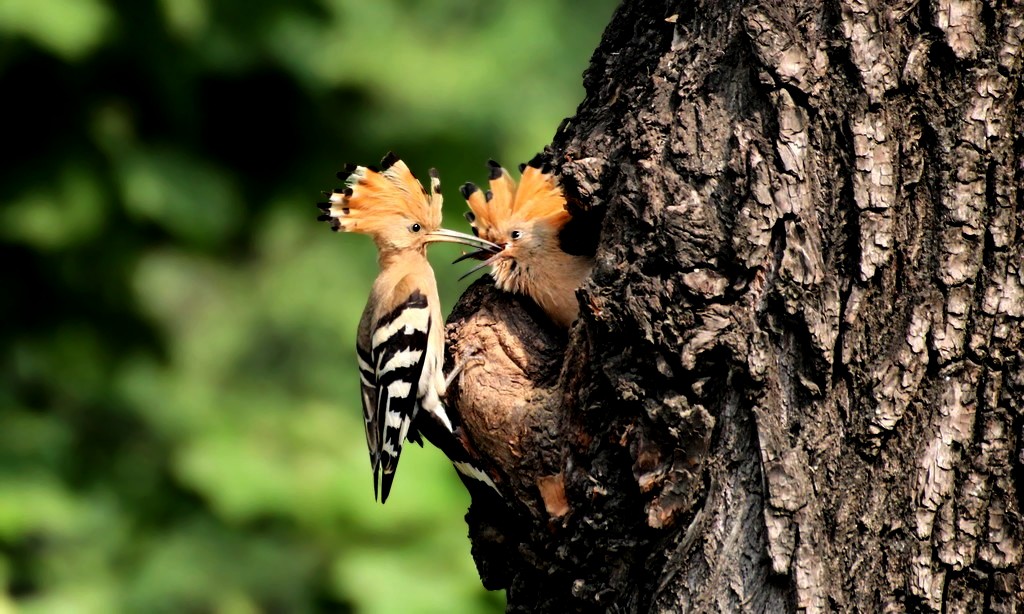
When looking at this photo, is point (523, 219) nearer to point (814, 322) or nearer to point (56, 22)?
point (814, 322)

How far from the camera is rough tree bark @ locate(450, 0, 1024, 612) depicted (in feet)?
6.39

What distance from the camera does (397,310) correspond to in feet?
11.9

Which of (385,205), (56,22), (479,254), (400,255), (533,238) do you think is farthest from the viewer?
(56,22)

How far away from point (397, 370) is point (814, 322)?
162 centimetres

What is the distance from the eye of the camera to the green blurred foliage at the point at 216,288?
16.8 ft

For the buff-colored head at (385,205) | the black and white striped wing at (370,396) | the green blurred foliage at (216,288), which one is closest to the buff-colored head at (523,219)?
the buff-colored head at (385,205)

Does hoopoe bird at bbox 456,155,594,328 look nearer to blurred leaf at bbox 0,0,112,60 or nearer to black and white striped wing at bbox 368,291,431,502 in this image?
black and white striped wing at bbox 368,291,431,502

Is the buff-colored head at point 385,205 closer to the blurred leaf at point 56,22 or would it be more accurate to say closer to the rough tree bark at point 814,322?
the rough tree bark at point 814,322

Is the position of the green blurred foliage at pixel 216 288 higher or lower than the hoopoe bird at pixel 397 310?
higher

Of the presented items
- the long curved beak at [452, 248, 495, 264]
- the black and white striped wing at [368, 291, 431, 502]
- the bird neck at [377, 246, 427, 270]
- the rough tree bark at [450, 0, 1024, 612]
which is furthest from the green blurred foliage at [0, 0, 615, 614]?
the rough tree bark at [450, 0, 1024, 612]

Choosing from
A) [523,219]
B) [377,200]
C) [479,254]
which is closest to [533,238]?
[523,219]

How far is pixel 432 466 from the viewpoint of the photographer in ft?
16.6

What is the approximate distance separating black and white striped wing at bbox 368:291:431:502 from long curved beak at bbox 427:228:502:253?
8.5 inches

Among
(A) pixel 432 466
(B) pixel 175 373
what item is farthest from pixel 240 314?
(A) pixel 432 466
